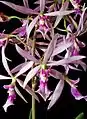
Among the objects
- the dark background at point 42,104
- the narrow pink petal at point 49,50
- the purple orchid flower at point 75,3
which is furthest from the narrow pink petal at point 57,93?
the dark background at point 42,104

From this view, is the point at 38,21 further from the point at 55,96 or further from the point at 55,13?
the point at 55,96

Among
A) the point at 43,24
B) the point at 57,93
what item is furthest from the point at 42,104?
the point at 43,24

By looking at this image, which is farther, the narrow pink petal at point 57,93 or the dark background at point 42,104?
the dark background at point 42,104

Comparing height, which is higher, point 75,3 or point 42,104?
point 75,3

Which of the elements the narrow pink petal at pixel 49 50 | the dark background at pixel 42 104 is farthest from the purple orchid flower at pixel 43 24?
the dark background at pixel 42 104

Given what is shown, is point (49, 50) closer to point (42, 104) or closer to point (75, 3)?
point (75, 3)

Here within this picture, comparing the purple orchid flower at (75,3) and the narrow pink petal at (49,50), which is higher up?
the purple orchid flower at (75,3)

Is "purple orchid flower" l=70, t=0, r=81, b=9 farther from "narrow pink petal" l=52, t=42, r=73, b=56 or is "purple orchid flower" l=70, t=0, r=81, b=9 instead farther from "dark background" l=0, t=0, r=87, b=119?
"dark background" l=0, t=0, r=87, b=119

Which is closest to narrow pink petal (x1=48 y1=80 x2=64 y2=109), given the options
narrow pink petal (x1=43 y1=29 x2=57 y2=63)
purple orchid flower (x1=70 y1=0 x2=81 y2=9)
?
narrow pink petal (x1=43 y1=29 x2=57 y2=63)

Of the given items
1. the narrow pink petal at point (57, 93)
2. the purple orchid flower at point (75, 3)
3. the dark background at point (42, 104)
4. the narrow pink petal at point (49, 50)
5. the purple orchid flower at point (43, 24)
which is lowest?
the dark background at point (42, 104)

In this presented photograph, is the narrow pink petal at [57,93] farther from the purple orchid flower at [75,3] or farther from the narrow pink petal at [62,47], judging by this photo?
the purple orchid flower at [75,3]

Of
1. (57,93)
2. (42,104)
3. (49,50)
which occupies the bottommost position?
(42,104)
